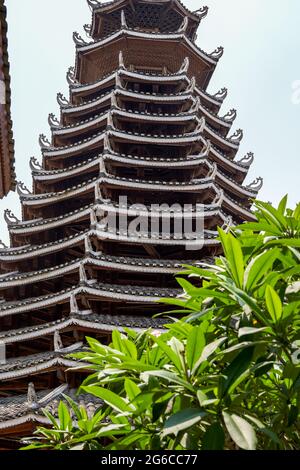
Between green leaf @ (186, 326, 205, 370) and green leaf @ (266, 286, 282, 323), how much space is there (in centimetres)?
35

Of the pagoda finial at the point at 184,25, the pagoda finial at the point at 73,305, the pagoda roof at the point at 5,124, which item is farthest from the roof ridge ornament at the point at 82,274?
the pagoda finial at the point at 184,25

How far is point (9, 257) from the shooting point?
15.2 metres

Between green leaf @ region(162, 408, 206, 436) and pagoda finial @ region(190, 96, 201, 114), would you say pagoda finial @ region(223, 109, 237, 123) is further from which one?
green leaf @ region(162, 408, 206, 436)

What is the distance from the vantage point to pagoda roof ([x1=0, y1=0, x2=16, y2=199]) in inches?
270

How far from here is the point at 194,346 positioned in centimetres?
248

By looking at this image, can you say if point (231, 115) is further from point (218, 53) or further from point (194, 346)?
point (194, 346)

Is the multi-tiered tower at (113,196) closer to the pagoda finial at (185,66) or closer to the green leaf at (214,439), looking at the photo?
the pagoda finial at (185,66)

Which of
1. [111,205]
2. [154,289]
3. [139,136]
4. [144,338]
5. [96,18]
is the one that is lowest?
[154,289]

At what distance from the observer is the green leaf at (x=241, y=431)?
83.8 inches

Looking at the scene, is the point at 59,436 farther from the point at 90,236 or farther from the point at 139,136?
the point at 139,136
